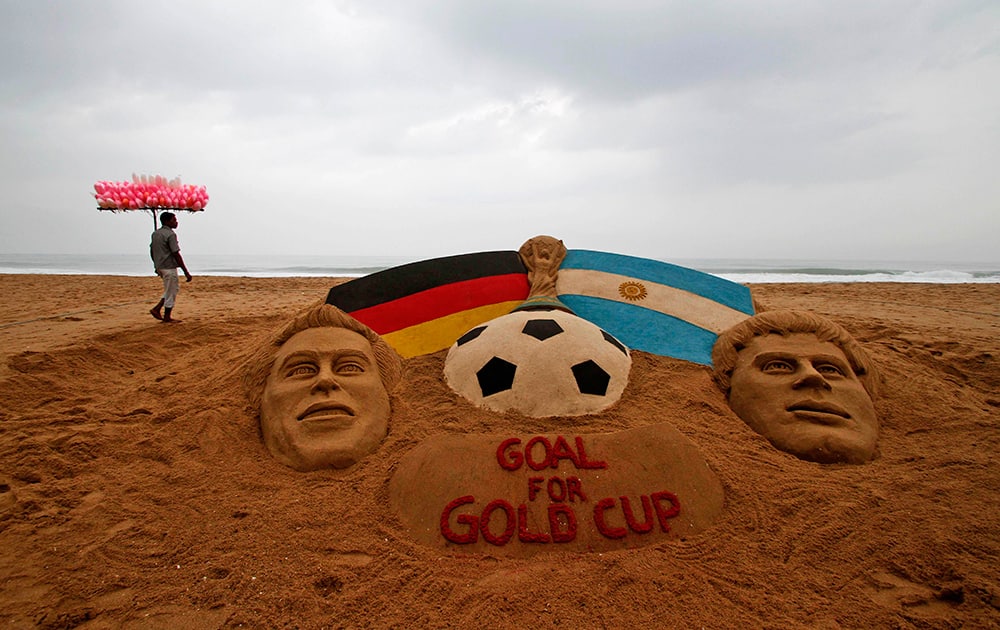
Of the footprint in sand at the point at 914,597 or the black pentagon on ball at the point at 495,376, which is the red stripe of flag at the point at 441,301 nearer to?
the black pentagon on ball at the point at 495,376

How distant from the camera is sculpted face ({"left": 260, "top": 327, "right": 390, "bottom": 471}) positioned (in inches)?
110

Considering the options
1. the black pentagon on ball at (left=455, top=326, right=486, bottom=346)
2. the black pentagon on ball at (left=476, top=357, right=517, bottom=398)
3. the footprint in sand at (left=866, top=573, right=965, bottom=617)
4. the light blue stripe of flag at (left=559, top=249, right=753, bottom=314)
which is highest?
the light blue stripe of flag at (left=559, top=249, right=753, bottom=314)

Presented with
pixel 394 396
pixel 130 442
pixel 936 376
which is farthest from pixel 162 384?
pixel 936 376

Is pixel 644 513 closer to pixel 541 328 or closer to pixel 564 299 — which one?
pixel 541 328

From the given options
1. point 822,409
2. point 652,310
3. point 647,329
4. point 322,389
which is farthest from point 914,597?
point 322,389

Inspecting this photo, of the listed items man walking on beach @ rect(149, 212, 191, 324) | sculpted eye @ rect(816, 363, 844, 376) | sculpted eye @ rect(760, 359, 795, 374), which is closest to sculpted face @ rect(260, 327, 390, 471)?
sculpted eye @ rect(760, 359, 795, 374)

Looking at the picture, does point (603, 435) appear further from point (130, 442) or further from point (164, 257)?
point (164, 257)

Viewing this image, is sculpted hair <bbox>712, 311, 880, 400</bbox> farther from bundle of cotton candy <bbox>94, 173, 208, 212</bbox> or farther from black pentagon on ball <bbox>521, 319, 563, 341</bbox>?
bundle of cotton candy <bbox>94, 173, 208, 212</bbox>

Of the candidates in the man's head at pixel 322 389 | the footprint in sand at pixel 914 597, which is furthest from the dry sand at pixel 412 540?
the man's head at pixel 322 389

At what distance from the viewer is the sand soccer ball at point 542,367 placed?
3.04m

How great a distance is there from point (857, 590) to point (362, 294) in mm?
4096

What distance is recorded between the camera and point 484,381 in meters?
3.25

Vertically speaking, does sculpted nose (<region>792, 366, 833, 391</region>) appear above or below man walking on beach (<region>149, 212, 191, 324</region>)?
below

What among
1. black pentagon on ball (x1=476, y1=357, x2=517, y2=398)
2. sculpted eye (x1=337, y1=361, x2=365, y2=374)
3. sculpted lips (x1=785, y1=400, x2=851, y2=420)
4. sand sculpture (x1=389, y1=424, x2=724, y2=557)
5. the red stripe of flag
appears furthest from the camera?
the red stripe of flag
